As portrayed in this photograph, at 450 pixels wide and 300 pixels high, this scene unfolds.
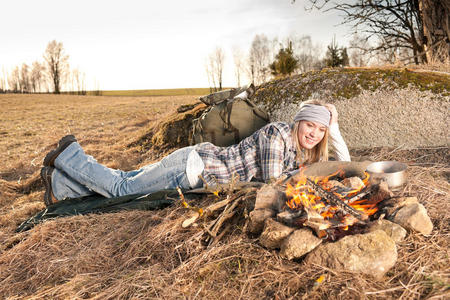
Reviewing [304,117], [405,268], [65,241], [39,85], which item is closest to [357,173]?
[304,117]

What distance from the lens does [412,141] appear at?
212 inches

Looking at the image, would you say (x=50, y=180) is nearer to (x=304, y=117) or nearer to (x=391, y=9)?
(x=304, y=117)

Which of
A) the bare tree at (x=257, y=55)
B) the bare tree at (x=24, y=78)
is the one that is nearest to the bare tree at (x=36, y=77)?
the bare tree at (x=24, y=78)

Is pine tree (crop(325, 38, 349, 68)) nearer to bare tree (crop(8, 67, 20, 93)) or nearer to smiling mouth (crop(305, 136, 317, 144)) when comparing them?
smiling mouth (crop(305, 136, 317, 144))

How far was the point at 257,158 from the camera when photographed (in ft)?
12.5

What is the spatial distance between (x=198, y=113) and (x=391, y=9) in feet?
31.5

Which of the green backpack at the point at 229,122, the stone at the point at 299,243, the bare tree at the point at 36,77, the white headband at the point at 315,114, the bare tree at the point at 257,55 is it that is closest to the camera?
the stone at the point at 299,243

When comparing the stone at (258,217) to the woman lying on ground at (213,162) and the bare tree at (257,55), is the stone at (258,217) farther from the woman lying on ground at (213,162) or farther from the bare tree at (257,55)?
the bare tree at (257,55)

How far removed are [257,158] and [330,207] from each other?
4.75ft

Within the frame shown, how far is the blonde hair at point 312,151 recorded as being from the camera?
3733 mm

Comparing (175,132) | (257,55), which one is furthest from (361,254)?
(257,55)

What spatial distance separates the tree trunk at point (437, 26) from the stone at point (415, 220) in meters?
9.31

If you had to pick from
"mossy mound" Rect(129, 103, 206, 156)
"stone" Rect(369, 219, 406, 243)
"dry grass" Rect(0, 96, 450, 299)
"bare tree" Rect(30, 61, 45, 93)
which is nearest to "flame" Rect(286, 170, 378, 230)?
"stone" Rect(369, 219, 406, 243)

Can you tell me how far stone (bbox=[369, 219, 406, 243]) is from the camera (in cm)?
245
